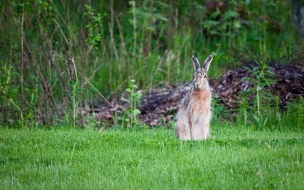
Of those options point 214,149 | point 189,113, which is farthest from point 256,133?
point 214,149

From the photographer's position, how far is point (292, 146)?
995cm

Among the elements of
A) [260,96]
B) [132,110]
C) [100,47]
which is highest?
[100,47]

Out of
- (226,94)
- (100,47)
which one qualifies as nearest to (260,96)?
(226,94)

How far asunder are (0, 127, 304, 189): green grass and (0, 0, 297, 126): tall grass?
7.04 ft

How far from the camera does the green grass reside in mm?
8086

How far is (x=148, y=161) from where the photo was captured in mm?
9375

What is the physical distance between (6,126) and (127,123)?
8.36 feet

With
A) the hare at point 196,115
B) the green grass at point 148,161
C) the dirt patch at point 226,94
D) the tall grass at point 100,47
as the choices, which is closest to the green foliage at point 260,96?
the dirt patch at point 226,94

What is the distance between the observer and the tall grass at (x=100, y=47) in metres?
13.7

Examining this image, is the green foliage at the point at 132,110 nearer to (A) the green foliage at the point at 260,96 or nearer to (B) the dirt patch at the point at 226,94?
(B) the dirt patch at the point at 226,94

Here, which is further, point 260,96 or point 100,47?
point 100,47

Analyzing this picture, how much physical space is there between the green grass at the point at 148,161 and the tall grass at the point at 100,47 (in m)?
2.15

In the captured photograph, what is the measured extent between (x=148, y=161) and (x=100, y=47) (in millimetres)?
10231

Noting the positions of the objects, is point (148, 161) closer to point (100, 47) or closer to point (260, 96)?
point (260, 96)
